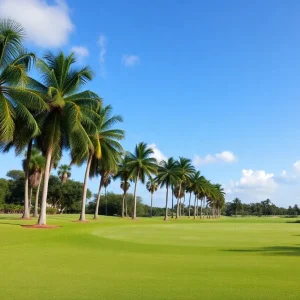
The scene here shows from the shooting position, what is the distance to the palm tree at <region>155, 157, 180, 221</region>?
279 feet

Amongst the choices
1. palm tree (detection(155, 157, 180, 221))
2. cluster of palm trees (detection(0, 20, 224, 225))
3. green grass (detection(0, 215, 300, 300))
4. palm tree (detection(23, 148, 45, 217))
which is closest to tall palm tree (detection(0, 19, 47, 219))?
cluster of palm trees (detection(0, 20, 224, 225))

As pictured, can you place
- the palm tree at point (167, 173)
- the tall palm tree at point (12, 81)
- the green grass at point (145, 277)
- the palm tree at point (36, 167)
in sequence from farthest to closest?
the palm tree at point (167, 173), the palm tree at point (36, 167), the tall palm tree at point (12, 81), the green grass at point (145, 277)

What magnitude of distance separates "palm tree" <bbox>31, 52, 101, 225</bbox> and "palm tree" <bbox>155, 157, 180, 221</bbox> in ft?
163

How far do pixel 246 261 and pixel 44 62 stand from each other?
2850cm

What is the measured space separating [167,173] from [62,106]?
174 ft

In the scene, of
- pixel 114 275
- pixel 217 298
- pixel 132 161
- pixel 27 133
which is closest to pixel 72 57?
pixel 27 133

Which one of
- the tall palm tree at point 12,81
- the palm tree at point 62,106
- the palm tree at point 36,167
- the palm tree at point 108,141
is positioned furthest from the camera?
the palm tree at point 36,167

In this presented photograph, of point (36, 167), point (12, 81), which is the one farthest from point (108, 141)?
point (12, 81)

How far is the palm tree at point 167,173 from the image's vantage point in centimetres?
8519

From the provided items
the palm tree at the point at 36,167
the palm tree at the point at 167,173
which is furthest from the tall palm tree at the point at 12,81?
the palm tree at the point at 167,173

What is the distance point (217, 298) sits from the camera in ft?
24.6

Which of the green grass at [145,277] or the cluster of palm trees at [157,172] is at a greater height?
the cluster of palm trees at [157,172]

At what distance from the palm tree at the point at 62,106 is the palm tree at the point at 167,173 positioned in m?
49.6

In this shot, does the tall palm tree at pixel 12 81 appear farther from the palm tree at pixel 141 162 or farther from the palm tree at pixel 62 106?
the palm tree at pixel 141 162
